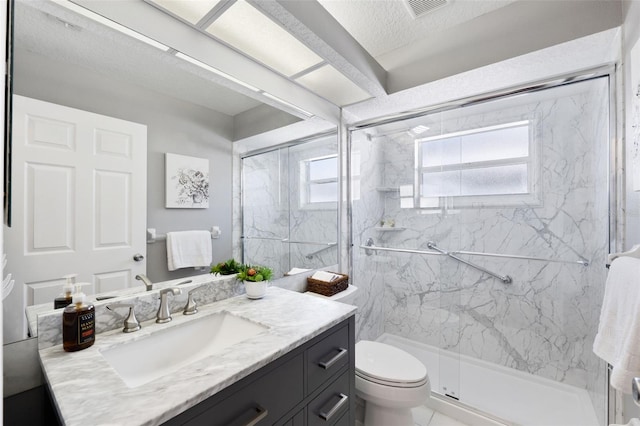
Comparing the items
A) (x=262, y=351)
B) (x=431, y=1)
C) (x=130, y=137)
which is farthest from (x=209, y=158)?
(x=431, y=1)

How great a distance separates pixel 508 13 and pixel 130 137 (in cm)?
200

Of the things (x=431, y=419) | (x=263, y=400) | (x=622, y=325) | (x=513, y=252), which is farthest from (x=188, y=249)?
(x=513, y=252)

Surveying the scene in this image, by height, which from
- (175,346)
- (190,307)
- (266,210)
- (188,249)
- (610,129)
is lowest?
(175,346)

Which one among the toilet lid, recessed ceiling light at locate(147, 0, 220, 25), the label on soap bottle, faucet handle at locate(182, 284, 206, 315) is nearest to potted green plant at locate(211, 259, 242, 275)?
faucet handle at locate(182, 284, 206, 315)

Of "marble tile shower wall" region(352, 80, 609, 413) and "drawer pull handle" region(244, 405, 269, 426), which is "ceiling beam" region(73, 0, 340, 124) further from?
"drawer pull handle" region(244, 405, 269, 426)

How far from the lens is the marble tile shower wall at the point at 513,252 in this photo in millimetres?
1941

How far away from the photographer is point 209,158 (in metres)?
1.33

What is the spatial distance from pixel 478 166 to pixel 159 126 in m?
2.34

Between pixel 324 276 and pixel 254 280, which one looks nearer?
pixel 254 280

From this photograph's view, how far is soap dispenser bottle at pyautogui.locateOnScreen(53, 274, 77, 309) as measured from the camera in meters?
0.93

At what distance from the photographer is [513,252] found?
226 centimetres

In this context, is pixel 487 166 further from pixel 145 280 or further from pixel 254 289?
pixel 145 280

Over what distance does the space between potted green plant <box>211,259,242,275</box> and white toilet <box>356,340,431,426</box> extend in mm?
884

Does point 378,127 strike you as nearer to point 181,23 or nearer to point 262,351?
point 181,23
